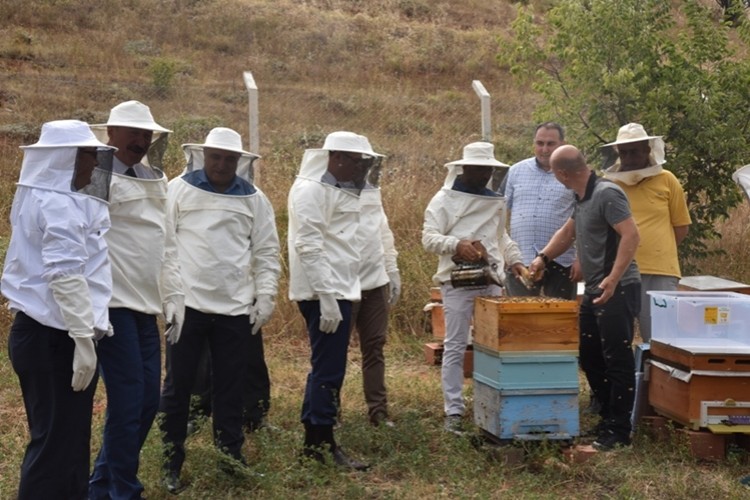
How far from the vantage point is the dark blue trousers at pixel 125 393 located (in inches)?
173

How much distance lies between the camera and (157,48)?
74.9 ft

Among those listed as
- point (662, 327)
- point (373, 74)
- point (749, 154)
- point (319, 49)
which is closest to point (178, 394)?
point (662, 327)

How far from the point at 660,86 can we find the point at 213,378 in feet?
15.9

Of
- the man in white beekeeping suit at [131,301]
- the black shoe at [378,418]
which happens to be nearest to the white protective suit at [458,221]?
the black shoe at [378,418]

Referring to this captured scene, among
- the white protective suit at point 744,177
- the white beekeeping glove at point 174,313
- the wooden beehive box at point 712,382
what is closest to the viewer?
the white beekeeping glove at point 174,313

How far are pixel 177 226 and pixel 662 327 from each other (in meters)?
3.02

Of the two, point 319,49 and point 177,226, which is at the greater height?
point 319,49

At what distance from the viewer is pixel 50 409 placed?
13.3 feet

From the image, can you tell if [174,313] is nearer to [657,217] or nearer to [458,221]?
[458,221]

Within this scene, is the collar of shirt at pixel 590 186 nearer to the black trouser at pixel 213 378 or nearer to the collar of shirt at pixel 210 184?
the collar of shirt at pixel 210 184

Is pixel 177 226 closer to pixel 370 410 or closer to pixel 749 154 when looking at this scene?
pixel 370 410

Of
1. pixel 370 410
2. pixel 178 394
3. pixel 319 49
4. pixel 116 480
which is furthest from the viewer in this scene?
pixel 319 49

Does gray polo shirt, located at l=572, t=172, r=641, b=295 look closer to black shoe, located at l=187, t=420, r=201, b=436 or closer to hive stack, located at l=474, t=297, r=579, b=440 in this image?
hive stack, located at l=474, t=297, r=579, b=440

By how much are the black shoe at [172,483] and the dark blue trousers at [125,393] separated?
1.46ft
